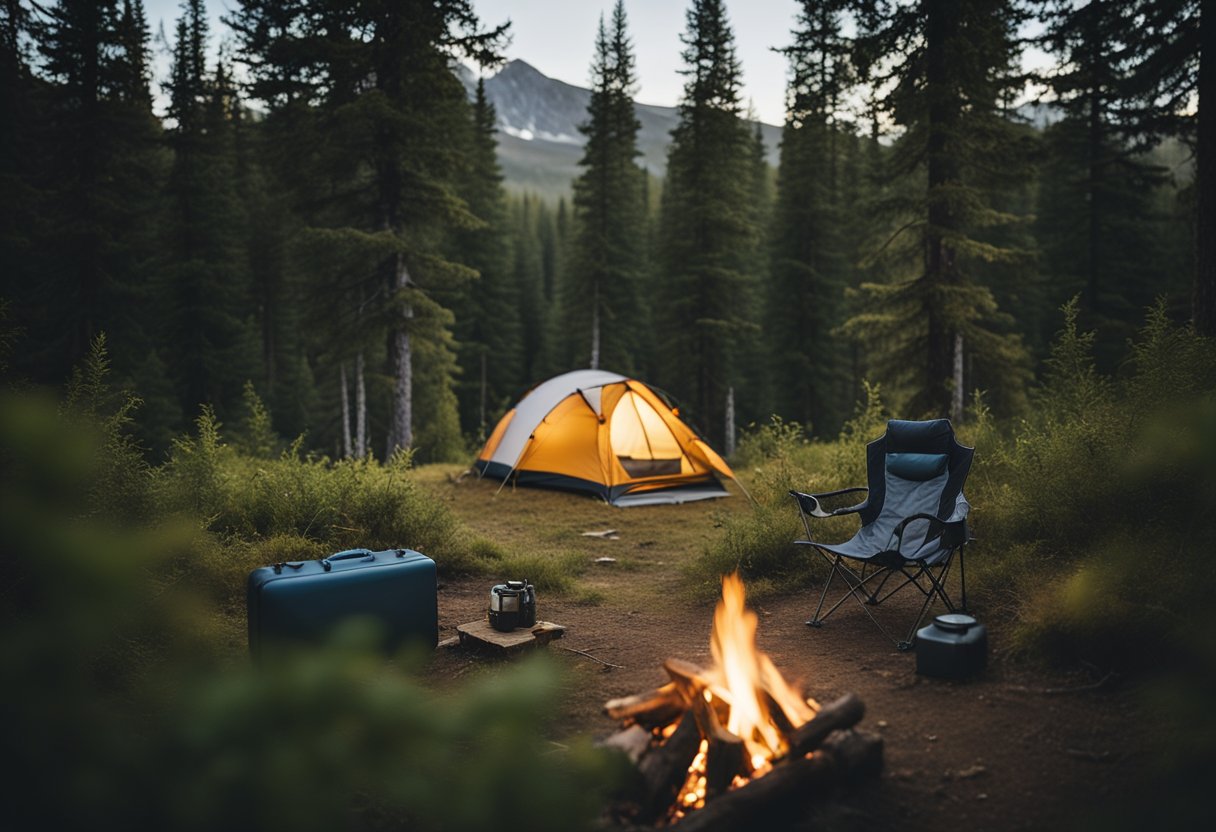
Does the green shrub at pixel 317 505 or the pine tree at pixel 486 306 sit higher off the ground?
the pine tree at pixel 486 306

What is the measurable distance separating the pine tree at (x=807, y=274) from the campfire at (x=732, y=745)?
21.3 m

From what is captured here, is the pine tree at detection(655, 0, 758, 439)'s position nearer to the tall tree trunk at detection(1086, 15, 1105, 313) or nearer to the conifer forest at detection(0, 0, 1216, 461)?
the conifer forest at detection(0, 0, 1216, 461)

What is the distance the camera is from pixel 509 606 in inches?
179

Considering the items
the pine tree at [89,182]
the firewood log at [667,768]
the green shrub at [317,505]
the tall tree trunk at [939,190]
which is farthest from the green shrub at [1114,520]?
the pine tree at [89,182]

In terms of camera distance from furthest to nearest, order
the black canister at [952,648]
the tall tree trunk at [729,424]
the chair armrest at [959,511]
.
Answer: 1. the tall tree trunk at [729,424]
2. the chair armrest at [959,511]
3. the black canister at [952,648]

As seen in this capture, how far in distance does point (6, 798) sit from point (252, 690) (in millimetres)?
475

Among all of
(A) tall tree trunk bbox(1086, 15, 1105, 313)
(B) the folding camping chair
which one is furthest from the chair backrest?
(A) tall tree trunk bbox(1086, 15, 1105, 313)

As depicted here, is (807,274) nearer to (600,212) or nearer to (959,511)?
(600,212)

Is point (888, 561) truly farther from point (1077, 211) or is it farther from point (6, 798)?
point (1077, 211)

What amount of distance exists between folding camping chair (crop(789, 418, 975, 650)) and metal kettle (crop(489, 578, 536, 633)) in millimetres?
1726

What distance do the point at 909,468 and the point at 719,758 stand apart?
133 inches

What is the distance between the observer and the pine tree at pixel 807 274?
23.6 m

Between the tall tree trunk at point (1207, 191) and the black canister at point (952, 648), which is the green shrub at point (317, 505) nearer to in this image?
the black canister at point (952, 648)

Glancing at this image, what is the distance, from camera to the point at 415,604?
4.26m
